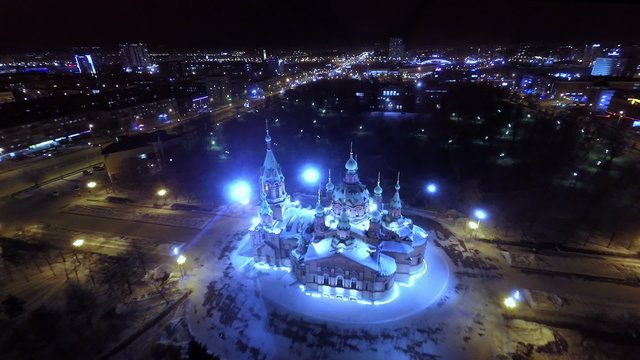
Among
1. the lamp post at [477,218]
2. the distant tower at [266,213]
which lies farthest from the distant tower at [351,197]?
the lamp post at [477,218]

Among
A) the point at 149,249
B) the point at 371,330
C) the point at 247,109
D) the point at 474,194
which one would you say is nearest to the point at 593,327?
the point at 371,330

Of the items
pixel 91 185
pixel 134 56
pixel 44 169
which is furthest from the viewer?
pixel 134 56

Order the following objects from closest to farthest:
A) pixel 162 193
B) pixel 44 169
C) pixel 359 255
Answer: pixel 359 255
pixel 162 193
pixel 44 169

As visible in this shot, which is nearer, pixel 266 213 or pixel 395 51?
pixel 266 213

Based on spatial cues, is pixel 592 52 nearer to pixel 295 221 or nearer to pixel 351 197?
pixel 351 197

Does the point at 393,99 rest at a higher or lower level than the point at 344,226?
higher

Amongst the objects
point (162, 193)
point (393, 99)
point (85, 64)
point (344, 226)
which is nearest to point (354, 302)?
point (344, 226)

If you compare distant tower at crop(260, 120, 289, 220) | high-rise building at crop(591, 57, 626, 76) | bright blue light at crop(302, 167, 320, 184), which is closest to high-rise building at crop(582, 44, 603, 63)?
high-rise building at crop(591, 57, 626, 76)

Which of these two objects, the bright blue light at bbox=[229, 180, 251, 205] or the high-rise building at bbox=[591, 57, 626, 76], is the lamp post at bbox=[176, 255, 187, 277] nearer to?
the bright blue light at bbox=[229, 180, 251, 205]
